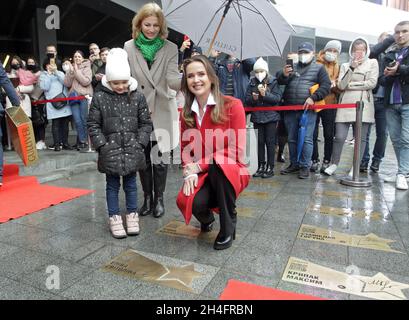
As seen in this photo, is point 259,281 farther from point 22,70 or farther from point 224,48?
point 22,70

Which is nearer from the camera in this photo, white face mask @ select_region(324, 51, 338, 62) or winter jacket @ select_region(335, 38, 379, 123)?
winter jacket @ select_region(335, 38, 379, 123)

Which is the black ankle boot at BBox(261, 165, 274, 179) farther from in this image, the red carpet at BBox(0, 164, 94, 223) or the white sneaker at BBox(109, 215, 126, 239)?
the white sneaker at BBox(109, 215, 126, 239)

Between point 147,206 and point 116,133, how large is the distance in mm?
1092

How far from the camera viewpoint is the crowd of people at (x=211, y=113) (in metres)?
3.16

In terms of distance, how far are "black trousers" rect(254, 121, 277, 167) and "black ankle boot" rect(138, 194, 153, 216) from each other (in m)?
2.41

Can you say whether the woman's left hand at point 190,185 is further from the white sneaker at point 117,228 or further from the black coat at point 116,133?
the white sneaker at point 117,228

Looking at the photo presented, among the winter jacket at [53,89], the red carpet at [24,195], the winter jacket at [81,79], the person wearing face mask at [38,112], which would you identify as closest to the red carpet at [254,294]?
the red carpet at [24,195]

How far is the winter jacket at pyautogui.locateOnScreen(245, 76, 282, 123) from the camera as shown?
5754 mm

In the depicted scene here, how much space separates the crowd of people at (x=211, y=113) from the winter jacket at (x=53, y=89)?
1498mm

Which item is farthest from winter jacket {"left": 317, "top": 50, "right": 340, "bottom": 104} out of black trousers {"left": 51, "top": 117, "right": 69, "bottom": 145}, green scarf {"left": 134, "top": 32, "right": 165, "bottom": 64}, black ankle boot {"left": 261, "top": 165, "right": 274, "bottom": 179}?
black trousers {"left": 51, "top": 117, "right": 69, "bottom": 145}

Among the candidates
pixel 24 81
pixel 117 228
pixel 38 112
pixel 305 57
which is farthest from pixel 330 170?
pixel 24 81

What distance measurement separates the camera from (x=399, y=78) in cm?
502
